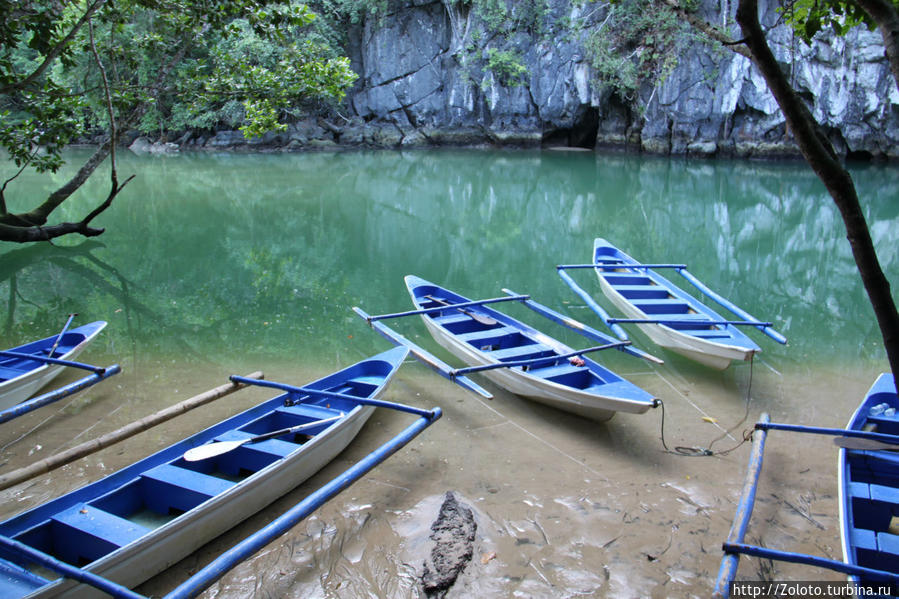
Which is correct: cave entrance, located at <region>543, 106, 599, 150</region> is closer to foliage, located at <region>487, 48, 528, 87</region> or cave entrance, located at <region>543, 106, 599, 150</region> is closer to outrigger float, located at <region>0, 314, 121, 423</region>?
foliage, located at <region>487, 48, 528, 87</region>

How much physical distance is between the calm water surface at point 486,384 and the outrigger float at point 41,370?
0.24 meters

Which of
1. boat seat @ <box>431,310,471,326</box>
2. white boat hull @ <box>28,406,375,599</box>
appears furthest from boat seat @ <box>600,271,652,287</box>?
white boat hull @ <box>28,406,375,599</box>

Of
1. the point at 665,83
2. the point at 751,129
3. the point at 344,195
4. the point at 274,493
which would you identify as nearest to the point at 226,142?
the point at 344,195

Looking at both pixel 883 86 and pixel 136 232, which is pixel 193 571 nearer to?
pixel 136 232

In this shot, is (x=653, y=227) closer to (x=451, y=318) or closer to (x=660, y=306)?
(x=660, y=306)

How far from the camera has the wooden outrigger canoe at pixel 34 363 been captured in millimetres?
4672

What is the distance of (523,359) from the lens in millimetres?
5113

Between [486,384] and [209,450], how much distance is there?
254 cm

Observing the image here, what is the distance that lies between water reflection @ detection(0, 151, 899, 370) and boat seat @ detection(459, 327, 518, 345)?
129cm

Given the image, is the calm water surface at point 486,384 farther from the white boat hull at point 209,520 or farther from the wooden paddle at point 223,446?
the wooden paddle at point 223,446

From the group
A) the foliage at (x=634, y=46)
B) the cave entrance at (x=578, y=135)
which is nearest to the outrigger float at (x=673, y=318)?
the foliage at (x=634, y=46)

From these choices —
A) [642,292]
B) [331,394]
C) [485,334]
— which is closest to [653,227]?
[642,292]

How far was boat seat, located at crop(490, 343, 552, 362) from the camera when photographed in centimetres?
515

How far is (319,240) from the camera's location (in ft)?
36.1
